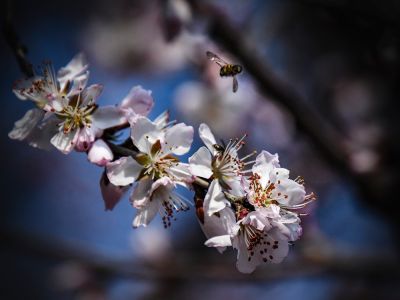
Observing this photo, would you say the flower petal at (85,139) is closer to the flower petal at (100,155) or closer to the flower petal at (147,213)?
the flower petal at (100,155)

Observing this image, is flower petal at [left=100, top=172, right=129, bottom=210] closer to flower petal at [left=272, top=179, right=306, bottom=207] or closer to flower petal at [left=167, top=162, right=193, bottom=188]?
flower petal at [left=167, top=162, right=193, bottom=188]

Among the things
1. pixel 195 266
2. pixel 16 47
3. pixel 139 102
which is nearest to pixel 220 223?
pixel 139 102

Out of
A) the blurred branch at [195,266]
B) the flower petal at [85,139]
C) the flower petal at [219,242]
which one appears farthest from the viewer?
the blurred branch at [195,266]

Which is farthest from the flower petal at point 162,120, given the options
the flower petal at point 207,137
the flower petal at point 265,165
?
the flower petal at point 265,165

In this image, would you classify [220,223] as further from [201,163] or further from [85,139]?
[85,139]

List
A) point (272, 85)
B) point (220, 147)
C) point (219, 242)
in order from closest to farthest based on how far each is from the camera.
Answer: point (219, 242) → point (220, 147) → point (272, 85)

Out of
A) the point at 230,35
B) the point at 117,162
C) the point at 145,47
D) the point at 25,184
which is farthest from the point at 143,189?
the point at 25,184

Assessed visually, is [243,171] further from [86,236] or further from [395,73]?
[86,236]
